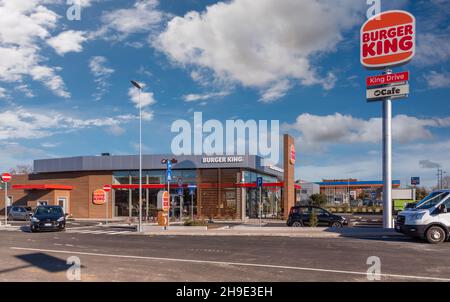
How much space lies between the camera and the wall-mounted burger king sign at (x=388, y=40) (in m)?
22.0

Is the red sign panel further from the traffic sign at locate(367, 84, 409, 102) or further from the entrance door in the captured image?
the entrance door

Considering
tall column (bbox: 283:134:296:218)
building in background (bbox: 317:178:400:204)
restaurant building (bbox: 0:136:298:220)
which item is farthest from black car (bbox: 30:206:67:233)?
building in background (bbox: 317:178:400:204)

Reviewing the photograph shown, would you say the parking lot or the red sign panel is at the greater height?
the red sign panel

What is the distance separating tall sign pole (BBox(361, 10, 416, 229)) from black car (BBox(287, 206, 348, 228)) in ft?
10.2

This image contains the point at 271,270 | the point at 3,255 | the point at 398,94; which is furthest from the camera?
the point at 398,94

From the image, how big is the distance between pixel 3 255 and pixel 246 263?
8.04 metres

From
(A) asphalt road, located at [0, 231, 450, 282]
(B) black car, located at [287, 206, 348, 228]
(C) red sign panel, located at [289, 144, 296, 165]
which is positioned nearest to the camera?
(A) asphalt road, located at [0, 231, 450, 282]

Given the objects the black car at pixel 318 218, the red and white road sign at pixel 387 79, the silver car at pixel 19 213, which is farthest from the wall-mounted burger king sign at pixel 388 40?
the silver car at pixel 19 213

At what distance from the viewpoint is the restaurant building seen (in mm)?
40594

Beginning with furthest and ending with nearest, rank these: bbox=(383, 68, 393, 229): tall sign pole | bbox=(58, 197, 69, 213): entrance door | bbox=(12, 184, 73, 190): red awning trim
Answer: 1. bbox=(58, 197, 69, 213): entrance door
2. bbox=(12, 184, 73, 190): red awning trim
3. bbox=(383, 68, 393, 229): tall sign pole

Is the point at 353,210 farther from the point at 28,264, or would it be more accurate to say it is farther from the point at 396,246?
the point at 28,264

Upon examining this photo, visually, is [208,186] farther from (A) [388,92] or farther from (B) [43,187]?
(A) [388,92]
